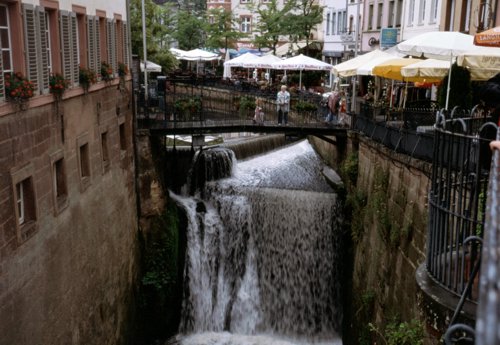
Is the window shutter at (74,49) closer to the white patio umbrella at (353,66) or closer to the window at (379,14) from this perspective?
the white patio umbrella at (353,66)

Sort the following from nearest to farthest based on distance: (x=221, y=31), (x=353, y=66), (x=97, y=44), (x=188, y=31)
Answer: (x=97, y=44) → (x=353, y=66) → (x=221, y=31) → (x=188, y=31)

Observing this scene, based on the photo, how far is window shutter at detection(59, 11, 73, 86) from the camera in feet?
40.8

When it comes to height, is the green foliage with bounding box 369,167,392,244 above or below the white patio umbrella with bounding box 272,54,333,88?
below

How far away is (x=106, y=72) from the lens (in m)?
15.6

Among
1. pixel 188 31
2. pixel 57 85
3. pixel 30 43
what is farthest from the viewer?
pixel 188 31

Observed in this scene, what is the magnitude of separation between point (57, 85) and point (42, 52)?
0.69 metres

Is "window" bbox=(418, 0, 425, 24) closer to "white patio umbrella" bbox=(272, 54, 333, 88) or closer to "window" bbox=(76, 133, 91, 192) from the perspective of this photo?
"white patio umbrella" bbox=(272, 54, 333, 88)

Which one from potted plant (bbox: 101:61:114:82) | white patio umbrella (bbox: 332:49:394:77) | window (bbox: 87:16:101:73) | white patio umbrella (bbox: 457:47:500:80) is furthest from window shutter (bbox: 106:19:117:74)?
white patio umbrella (bbox: 457:47:500:80)

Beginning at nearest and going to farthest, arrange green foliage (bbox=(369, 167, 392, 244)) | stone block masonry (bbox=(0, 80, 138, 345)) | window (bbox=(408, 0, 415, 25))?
stone block masonry (bbox=(0, 80, 138, 345))
green foliage (bbox=(369, 167, 392, 244))
window (bbox=(408, 0, 415, 25))

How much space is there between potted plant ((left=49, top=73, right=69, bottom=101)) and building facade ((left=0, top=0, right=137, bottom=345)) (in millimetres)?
69

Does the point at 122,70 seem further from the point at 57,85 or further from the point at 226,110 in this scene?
the point at 57,85

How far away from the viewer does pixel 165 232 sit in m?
19.3

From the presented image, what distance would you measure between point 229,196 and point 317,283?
4.13 metres

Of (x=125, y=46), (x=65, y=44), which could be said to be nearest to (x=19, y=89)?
(x=65, y=44)
